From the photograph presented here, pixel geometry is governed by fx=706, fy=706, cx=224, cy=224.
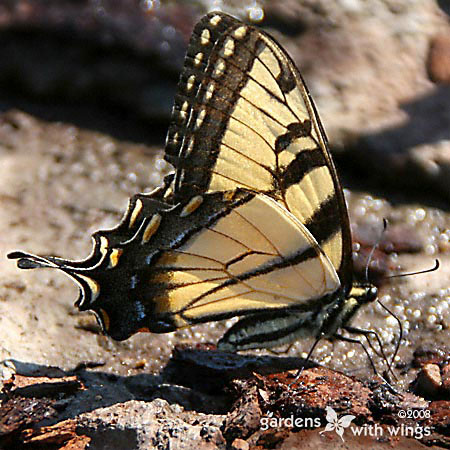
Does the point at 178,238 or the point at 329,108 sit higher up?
the point at 329,108

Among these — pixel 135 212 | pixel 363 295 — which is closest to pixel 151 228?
pixel 135 212

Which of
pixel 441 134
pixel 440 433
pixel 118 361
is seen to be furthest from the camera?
pixel 441 134

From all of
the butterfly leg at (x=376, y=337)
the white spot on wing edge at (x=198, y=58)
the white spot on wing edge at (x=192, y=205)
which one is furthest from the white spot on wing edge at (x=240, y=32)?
the butterfly leg at (x=376, y=337)

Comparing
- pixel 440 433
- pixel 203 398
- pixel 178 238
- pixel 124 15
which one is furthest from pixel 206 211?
pixel 124 15

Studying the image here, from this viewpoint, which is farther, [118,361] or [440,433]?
[118,361]

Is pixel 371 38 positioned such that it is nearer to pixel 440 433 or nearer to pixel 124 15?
pixel 124 15
